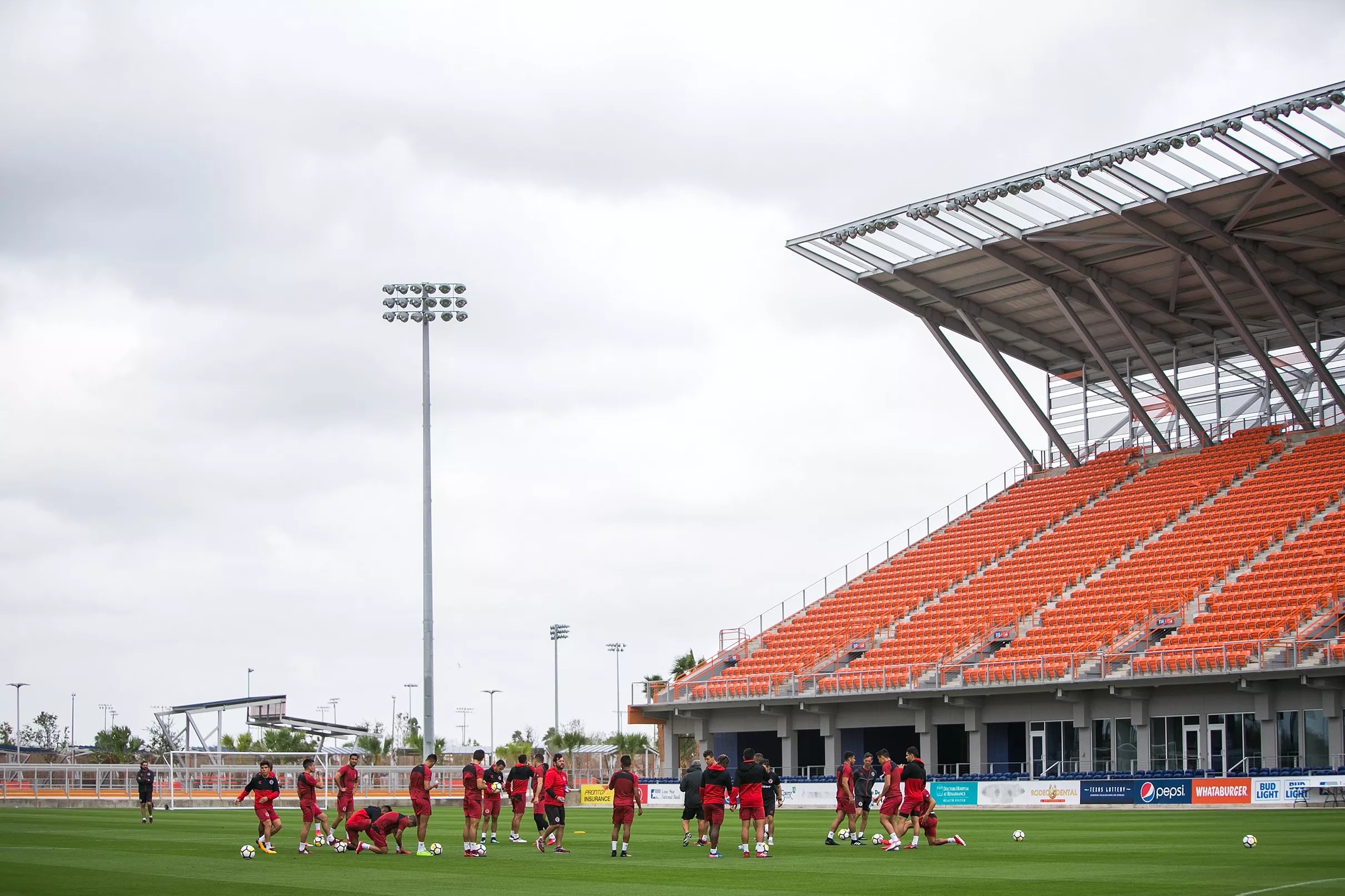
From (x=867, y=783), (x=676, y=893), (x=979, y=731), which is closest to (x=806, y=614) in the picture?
(x=979, y=731)

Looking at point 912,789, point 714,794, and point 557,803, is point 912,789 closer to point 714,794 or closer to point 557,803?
point 714,794

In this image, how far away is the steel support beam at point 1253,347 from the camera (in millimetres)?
50344

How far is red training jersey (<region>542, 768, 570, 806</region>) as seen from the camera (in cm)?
2381

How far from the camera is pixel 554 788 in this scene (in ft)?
78.4

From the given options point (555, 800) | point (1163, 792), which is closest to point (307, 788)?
point (555, 800)

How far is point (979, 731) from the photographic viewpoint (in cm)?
4800

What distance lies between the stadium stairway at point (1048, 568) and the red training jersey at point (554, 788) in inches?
985

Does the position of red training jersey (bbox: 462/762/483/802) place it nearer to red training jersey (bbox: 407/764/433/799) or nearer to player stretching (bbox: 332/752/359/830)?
red training jersey (bbox: 407/764/433/799)

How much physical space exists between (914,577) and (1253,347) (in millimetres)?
15195

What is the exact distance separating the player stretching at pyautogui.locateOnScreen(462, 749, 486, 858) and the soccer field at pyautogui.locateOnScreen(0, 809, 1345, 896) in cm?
33

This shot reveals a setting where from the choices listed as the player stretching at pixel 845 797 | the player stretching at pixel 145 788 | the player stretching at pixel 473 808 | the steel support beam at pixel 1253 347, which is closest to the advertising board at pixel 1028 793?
the player stretching at pixel 845 797

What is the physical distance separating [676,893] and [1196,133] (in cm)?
3251

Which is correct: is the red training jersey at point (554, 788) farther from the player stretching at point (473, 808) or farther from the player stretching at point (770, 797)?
the player stretching at point (770, 797)

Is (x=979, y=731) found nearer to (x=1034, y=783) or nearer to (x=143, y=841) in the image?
(x=1034, y=783)
